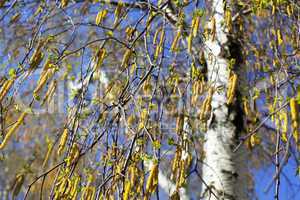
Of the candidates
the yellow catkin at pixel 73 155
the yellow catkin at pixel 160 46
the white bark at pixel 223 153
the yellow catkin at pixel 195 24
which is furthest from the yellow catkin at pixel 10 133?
the white bark at pixel 223 153

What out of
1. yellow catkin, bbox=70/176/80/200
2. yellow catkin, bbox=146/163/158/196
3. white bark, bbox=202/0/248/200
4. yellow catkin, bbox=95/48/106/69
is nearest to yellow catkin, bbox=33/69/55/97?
yellow catkin, bbox=95/48/106/69

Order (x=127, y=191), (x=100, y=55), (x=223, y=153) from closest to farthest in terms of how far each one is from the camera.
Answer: (x=127, y=191)
(x=100, y=55)
(x=223, y=153)

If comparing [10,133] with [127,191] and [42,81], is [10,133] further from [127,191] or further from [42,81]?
[127,191]

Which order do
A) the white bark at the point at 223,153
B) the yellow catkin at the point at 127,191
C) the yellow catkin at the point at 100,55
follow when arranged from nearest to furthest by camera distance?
the yellow catkin at the point at 127,191 → the yellow catkin at the point at 100,55 → the white bark at the point at 223,153

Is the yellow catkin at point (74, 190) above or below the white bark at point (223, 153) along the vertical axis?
below

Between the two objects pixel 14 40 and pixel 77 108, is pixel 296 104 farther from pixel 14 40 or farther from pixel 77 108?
pixel 14 40

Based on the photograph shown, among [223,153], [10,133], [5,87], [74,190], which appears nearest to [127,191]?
[74,190]

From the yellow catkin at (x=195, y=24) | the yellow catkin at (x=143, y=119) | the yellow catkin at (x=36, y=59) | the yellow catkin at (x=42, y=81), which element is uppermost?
the yellow catkin at (x=195, y=24)

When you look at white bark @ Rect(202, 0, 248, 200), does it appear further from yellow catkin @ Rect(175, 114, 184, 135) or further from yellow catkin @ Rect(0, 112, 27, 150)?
yellow catkin @ Rect(0, 112, 27, 150)

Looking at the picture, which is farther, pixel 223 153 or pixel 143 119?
pixel 223 153

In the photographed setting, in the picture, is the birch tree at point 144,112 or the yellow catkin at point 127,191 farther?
the birch tree at point 144,112

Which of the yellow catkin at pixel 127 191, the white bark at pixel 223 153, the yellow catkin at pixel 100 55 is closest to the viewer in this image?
the yellow catkin at pixel 127 191

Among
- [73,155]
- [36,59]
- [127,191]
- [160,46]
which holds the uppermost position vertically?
[160,46]

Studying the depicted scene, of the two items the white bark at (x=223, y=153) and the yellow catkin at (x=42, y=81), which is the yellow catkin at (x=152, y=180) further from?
the white bark at (x=223, y=153)
